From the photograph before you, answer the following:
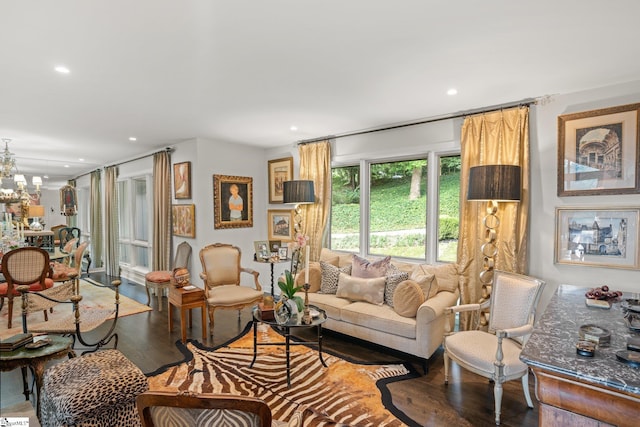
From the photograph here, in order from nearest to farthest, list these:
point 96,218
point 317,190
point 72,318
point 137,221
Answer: point 72,318
point 317,190
point 137,221
point 96,218

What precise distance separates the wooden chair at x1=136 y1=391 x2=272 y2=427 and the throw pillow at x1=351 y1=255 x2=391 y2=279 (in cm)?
283

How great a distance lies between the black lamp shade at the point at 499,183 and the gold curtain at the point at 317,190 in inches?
89.8

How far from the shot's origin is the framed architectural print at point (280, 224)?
548cm

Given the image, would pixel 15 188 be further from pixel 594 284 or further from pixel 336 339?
pixel 594 284

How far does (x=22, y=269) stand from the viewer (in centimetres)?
406

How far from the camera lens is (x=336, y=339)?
378 cm

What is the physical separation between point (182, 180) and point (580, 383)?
5342mm

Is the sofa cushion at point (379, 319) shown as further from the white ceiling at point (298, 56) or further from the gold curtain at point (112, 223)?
the gold curtain at point (112, 223)

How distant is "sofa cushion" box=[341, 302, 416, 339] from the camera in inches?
122

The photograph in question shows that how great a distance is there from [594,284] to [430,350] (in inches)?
64.4

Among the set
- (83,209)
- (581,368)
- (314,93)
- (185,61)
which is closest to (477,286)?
(581,368)

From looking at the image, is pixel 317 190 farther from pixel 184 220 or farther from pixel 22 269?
pixel 22 269

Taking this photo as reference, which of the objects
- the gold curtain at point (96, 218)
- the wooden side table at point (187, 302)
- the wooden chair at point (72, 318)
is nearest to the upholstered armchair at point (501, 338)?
the wooden side table at point (187, 302)

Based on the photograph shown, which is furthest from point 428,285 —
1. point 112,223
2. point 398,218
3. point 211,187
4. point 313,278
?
point 112,223
